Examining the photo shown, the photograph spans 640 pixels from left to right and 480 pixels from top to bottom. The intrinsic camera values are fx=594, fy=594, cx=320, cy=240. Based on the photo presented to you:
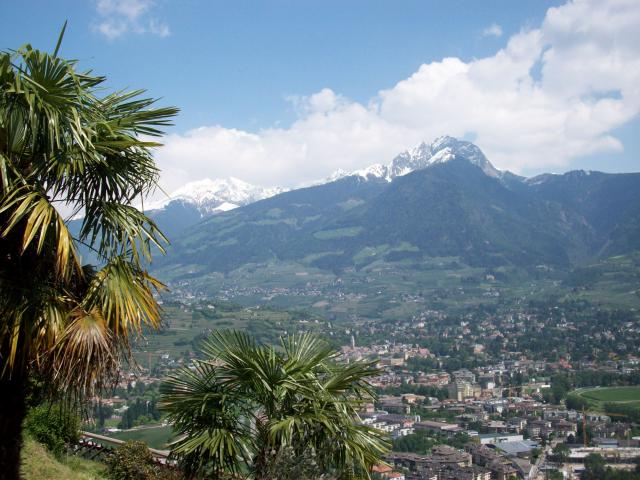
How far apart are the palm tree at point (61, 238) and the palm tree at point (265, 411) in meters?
1.42

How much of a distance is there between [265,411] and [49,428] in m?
5.79

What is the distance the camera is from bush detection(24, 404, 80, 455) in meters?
9.77

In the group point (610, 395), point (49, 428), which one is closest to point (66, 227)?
point (49, 428)

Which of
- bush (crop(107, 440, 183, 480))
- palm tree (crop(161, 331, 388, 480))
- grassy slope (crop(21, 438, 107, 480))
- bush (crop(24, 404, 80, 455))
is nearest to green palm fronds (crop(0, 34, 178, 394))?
palm tree (crop(161, 331, 388, 480))

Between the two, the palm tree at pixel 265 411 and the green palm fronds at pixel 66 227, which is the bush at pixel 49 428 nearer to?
the palm tree at pixel 265 411

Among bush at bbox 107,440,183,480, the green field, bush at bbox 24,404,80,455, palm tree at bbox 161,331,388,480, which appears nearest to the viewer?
palm tree at bbox 161,331,388,480

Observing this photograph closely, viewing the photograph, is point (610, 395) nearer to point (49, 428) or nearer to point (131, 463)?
point (131, 463)

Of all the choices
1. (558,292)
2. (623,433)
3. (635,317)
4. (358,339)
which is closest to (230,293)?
(358,339)

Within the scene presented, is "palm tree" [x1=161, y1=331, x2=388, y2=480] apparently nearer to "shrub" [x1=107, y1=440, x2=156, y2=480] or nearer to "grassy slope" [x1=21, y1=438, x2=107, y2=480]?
"grassy slope" [x1=21, y1=438, x2=107, y2=480]

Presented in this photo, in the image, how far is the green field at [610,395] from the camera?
2159 inches

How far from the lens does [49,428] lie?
32.8ft

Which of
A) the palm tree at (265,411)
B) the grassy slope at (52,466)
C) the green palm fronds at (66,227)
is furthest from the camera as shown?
the grassy slope at (52,466)

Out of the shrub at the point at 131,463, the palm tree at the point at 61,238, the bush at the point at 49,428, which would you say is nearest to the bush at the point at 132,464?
the shrub at the point at 131,463

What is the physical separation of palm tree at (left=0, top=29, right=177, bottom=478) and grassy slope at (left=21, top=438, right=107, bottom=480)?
155 inches
